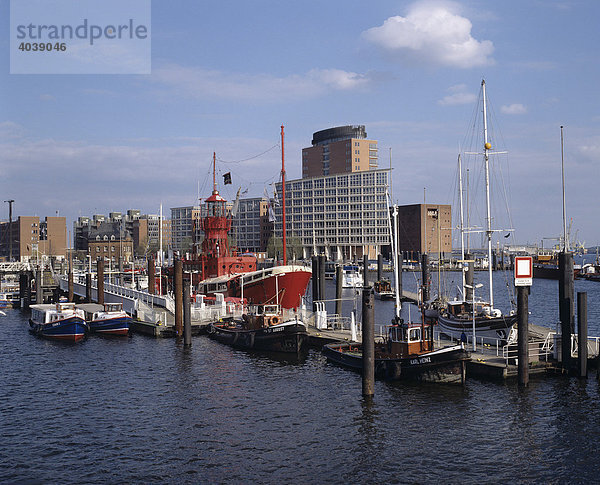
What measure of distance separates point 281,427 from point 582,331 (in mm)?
18913

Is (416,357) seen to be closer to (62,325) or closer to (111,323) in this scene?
(111,323)

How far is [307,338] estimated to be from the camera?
5078 cm

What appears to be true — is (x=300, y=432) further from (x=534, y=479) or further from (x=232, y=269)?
(x=232, y=269)

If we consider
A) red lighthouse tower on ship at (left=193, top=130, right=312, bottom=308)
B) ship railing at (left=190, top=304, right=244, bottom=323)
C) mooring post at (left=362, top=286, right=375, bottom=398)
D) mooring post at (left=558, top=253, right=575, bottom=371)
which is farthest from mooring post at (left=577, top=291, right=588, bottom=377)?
ship railing at (left=190, top=304, right=244, bottom=323)

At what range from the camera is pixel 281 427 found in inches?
1184

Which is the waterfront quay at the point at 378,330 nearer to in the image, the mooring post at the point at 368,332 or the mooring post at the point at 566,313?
the mooring post at the point at 566,313

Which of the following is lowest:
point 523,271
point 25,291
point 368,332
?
point 25,291

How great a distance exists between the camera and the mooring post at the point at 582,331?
117ft

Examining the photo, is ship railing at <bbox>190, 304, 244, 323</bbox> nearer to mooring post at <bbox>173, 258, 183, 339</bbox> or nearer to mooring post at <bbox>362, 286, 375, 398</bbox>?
mooring post at <bbox>173, 258, 183, 339</bbox>

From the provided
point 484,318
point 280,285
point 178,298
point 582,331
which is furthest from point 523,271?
point 178,298

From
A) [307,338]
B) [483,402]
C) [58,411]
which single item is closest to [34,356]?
[58,411]

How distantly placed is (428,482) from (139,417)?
16187mm

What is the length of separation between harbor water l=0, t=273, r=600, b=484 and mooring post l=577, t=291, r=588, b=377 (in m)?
1.05

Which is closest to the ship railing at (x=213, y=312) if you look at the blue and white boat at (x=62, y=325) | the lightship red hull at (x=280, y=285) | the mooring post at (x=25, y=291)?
the lightship red hull at (x=280, y=285)
